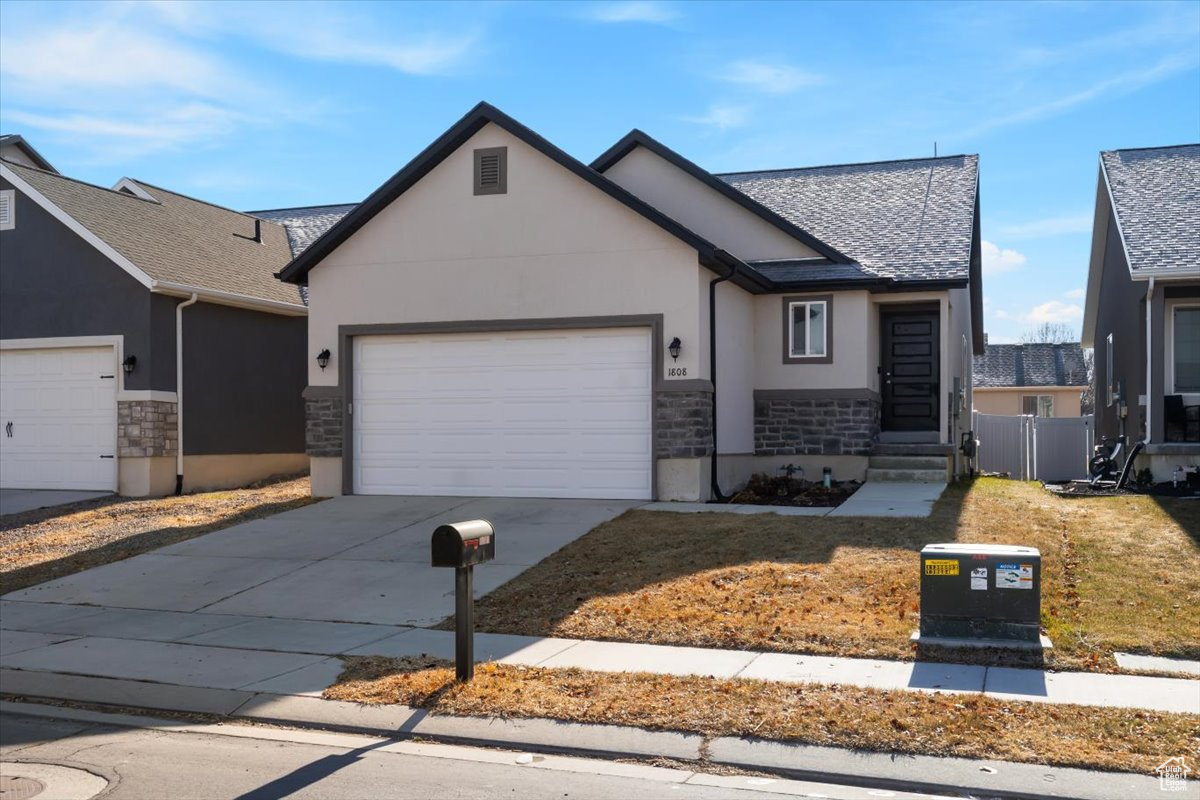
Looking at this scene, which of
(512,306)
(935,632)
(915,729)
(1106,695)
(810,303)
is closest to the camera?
(915,729)

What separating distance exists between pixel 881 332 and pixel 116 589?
13237 mm

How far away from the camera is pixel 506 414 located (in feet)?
55.5

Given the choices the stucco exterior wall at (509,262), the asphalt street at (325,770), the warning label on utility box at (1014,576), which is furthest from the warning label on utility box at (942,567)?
the stucco exterior wall at (509,262)

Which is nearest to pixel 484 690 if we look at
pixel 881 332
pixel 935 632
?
pixel 935 632

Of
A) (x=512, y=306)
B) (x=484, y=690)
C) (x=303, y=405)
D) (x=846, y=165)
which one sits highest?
(x=846, y=165)

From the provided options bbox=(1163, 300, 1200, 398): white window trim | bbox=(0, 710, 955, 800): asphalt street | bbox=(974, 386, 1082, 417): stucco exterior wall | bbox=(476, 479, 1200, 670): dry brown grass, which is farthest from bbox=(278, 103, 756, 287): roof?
bbox=(974, 386, 1082, 417): stucco exterior wall

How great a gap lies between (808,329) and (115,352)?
11.6 meters

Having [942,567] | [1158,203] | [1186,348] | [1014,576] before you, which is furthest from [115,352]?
[1158,203]

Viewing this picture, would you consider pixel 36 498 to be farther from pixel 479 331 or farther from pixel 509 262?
pixel 509 262

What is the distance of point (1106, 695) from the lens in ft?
25.0

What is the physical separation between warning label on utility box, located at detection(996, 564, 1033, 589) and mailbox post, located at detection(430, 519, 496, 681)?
3.84 meters

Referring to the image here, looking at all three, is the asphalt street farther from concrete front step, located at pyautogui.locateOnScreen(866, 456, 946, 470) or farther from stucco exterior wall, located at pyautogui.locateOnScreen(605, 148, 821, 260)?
stucco exterior wall, located at pyautogui.locateOnScreen(605, 148, 821, 260)

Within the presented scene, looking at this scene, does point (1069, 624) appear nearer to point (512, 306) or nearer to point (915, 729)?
point (915, 729)

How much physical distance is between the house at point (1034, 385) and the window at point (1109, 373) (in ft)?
57.8
